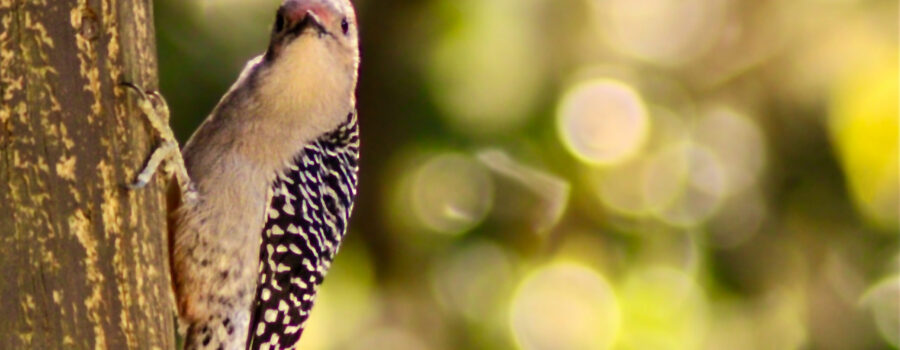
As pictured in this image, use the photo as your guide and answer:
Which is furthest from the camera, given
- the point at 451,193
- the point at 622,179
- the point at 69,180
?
the point at 622,179

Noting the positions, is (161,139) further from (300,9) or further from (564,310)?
(564,310)

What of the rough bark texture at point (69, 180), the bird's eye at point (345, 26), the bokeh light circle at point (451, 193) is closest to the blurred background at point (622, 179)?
the bokeh light circle at point (451, 193)

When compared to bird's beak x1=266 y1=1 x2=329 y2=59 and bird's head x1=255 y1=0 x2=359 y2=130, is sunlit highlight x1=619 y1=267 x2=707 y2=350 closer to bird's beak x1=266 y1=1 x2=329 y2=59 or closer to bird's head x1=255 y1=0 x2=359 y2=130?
bird's head x1=255 y1=0 x2=359 y2=130

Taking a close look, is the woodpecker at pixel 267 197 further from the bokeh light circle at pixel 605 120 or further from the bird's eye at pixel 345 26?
the bokeh light circle at pixel 605 120

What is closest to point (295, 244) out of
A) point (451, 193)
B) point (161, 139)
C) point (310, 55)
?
point (310, 55)

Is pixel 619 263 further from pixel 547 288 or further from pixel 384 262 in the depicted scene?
pixel 384 262

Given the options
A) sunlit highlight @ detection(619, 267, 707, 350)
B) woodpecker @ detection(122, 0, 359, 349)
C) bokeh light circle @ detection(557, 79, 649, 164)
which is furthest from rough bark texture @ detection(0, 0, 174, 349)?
sunlit highlight @ detection(619, 267, 707, 350)

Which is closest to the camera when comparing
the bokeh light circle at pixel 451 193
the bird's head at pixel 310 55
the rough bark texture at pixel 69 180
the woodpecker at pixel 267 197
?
the rough bark texture at pixel 69 180
